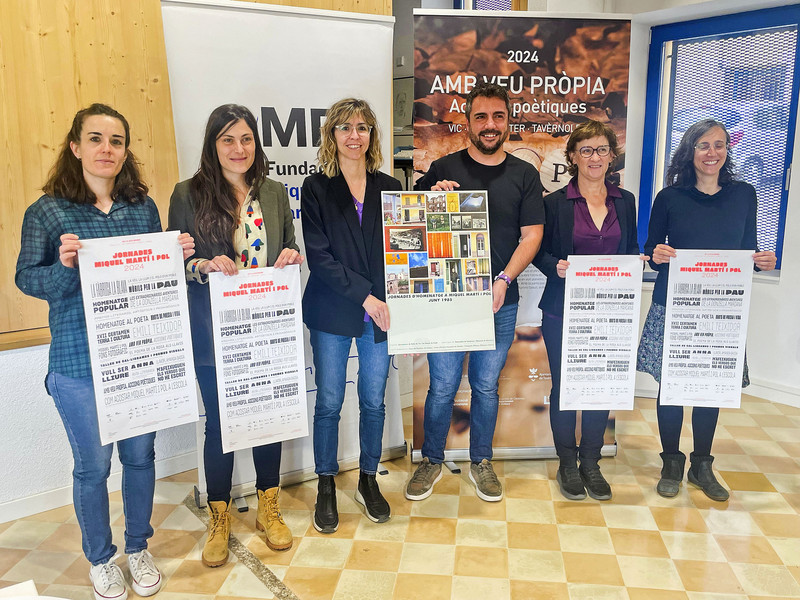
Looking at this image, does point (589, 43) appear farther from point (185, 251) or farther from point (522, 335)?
point (185, 251)

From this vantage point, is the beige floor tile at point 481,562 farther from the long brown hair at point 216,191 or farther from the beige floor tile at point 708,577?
the long brown hair at point 216,191


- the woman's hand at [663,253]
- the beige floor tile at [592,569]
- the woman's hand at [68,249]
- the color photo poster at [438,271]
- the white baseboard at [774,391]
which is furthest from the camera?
the white baseboard at [774,391]

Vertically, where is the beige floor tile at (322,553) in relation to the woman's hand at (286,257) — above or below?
below

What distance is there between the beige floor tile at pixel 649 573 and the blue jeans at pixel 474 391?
30.3 inches

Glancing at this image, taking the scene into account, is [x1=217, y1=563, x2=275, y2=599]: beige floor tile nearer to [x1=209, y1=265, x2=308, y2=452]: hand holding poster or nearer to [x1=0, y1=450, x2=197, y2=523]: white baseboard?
[x1=209, y1=265, x2=308, y2=452]: hand holding poster

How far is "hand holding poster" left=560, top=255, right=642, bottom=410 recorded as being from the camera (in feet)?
9.05

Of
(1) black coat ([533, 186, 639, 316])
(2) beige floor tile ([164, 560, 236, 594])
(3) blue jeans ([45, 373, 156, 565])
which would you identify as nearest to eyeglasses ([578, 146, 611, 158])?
(1) black coat ([533, 186, 639, 316])

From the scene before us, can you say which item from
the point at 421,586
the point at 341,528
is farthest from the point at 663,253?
the point at 341,528

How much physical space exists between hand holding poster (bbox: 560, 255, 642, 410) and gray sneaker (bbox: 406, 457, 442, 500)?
67 cm

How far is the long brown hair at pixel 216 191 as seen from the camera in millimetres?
2348

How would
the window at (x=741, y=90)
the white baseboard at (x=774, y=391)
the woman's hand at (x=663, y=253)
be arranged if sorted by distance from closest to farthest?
1. the woman's hand at (x=663, y=253)
2. the window at (x=741, y=90)
3. the white baseboard at (x=774, y=391)

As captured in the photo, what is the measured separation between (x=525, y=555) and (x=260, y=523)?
41.5 inches

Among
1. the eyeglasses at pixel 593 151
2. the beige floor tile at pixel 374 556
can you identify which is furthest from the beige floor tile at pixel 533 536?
the eyeglasses at pixel 593 151

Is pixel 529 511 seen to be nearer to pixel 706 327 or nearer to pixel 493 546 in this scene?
pixel 493 546
